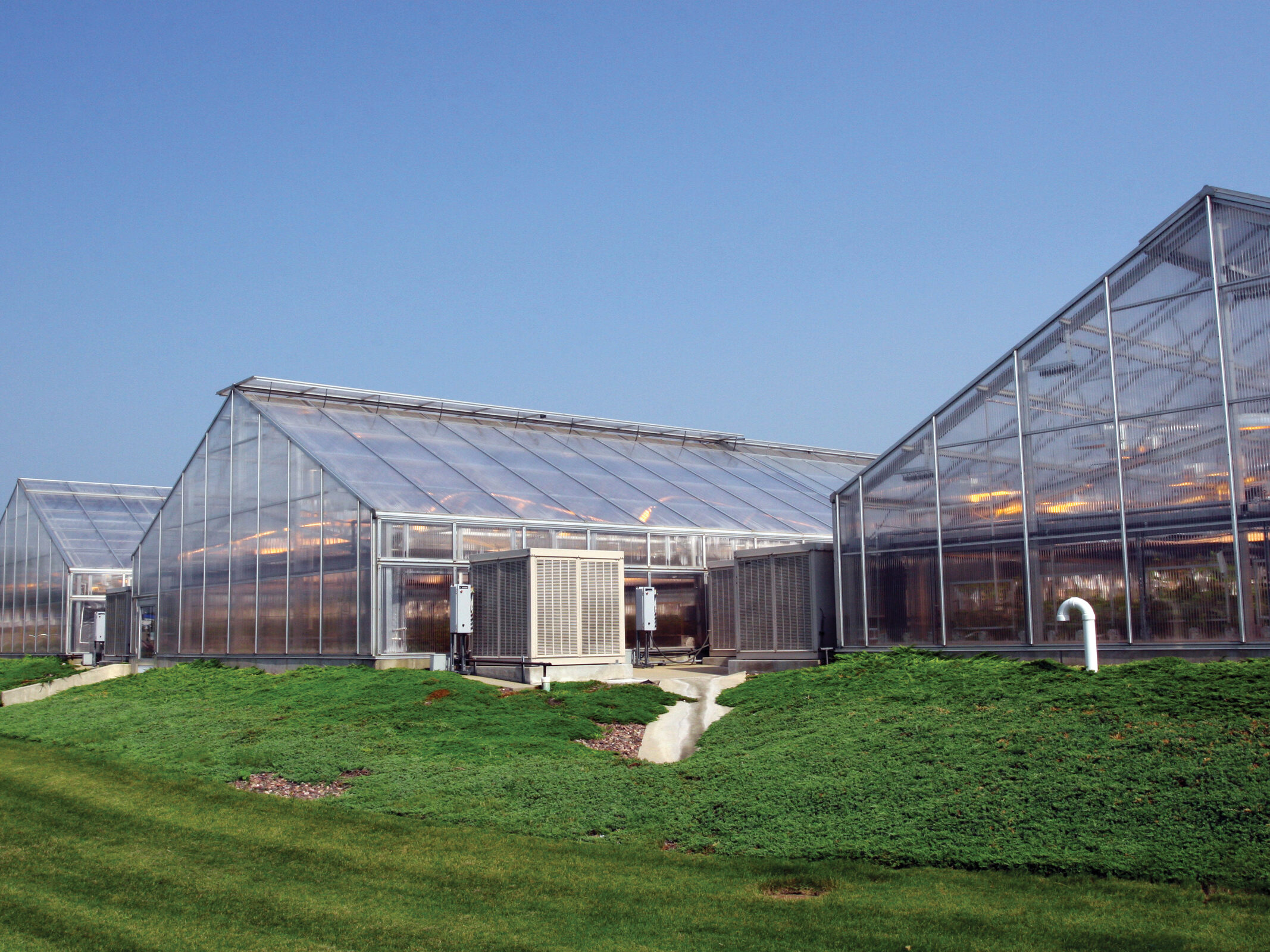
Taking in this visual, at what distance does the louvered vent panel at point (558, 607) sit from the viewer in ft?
87.2

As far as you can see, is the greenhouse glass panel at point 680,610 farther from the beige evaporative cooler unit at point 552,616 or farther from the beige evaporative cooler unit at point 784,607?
the beige evaporative cooler unit at point 552,616

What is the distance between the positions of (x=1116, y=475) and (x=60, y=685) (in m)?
30.9

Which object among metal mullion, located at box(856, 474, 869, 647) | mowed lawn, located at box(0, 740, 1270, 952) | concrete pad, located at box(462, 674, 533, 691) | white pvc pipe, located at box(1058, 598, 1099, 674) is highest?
metal mullion, located at box(856, 474, 869, 647)

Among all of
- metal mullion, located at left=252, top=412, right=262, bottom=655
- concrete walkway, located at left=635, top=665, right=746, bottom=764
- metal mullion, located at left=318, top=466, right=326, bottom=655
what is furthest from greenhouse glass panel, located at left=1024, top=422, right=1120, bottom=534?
metal mullion, located at left=252, top=412, right=262, bottom=655

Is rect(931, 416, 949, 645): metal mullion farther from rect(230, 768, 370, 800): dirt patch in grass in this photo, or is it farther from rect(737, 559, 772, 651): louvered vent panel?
rect(230, 768, 370, 800): dirt patch in grass

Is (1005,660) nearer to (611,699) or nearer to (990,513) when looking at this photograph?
(990,513)

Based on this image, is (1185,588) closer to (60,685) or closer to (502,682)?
(502,682)

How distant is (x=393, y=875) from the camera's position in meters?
12.2

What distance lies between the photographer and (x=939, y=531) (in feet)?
77.2

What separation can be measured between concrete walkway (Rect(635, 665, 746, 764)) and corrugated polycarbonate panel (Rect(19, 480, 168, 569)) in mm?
30679

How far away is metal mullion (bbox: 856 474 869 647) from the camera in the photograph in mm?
24875

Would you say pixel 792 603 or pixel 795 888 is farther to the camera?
pixel 792 603

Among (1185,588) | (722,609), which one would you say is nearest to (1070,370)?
(1185,588)

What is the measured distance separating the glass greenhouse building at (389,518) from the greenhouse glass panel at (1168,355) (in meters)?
17.0
